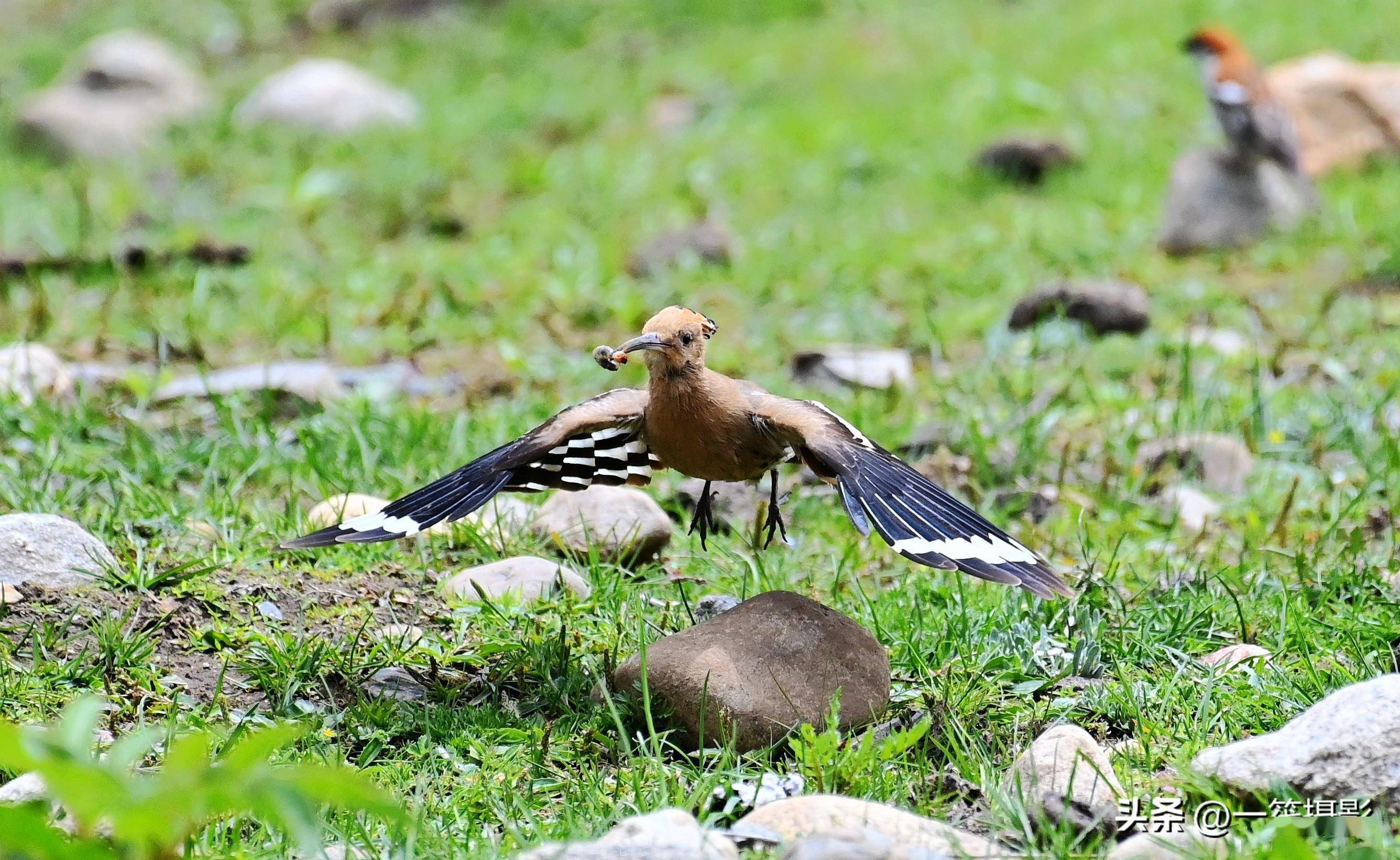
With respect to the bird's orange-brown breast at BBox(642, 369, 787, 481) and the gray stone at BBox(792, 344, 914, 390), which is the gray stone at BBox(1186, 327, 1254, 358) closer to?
the gray stone at BBox(792, 344, 914, 390)

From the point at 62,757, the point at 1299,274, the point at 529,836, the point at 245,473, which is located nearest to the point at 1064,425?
the point at 1299,274

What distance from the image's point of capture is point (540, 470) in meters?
3.76

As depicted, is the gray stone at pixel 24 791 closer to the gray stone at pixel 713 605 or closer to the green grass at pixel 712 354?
the green grass at pixel 712 354

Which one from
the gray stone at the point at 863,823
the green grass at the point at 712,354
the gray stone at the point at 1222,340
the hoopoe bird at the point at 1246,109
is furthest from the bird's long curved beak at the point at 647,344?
the hoopoe bird at the point at 1246,109

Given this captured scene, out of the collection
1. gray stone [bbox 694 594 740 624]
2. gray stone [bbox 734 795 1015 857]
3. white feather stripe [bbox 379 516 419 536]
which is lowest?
gray stone [bbox 694 594 740 624]

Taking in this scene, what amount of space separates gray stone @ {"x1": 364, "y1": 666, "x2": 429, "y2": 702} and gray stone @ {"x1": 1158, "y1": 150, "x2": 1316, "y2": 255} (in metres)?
5.53

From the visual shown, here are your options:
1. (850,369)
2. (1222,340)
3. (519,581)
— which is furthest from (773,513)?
(1222,340)

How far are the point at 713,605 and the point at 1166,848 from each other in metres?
1.54

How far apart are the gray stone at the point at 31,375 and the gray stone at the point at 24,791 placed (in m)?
2.63

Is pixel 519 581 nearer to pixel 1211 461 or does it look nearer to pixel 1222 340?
pixel 1211 461

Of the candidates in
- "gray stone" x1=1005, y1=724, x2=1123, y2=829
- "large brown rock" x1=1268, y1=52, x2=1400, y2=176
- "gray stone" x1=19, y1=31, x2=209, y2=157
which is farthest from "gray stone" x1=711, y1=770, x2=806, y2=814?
"gray stone" x1=19, y1=31, x2=209, y2=157

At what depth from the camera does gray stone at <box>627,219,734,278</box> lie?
774 centimetres

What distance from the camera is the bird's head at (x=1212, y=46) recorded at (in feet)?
26.8

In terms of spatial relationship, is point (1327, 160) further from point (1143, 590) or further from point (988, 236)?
point (1143, 590)
